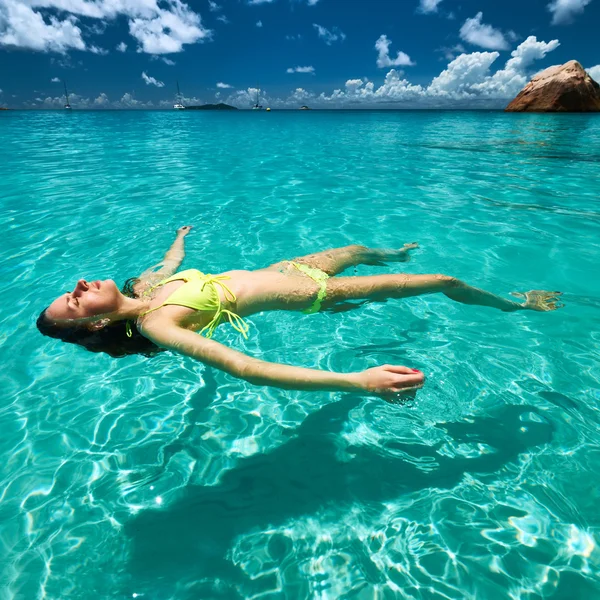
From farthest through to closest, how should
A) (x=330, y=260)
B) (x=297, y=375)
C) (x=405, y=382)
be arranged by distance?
1. (x=330, y=260)
2. (x=297, y=375)
3. (x=405, y=382)

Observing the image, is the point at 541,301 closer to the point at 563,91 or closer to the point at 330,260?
the point at 330,260

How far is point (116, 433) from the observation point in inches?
116

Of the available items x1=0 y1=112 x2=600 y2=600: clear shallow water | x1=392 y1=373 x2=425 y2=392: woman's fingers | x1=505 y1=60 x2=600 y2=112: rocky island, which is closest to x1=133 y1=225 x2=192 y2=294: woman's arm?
x1=0 y1=112 x2=600 y2=600: clear shallow water

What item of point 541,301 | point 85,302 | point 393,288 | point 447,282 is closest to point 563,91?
point 541,301

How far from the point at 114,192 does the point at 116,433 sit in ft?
27.5

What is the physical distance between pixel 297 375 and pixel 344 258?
228 cm

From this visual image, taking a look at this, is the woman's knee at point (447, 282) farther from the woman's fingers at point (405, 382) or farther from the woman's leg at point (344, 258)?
the woman's fingers at point (405, 382)

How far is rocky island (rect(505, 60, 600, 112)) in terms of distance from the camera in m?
58.5

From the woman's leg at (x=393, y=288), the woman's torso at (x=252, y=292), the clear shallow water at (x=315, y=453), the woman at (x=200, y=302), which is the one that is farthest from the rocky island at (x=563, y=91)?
the woman's torso at (x=252, y=292)

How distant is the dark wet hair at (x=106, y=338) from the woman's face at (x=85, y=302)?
0.10m

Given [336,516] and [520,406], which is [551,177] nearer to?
[520,406]

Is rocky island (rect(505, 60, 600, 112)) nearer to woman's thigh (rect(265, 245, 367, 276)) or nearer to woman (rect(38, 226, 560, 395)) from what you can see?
woman's thigh (rect(265, 245, 367, 276))

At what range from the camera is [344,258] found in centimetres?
406

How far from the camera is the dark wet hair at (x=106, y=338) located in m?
2.92
